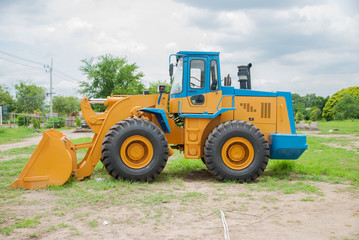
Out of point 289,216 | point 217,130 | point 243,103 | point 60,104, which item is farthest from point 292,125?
point 60,104

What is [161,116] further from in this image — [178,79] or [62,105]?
[62,105]

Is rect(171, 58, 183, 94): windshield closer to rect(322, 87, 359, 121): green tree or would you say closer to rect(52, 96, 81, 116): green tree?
rect(322, 87, 359, 121): green tree

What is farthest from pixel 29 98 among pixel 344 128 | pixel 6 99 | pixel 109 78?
pixel 344 128

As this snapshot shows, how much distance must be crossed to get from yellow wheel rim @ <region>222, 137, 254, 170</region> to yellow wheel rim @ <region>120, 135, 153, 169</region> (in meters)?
1.83

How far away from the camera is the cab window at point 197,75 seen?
8227 mm

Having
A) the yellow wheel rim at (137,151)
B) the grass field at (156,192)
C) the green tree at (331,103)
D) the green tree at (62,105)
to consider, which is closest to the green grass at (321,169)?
the grass field at (156,192)

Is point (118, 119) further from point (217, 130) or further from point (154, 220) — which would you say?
point (154, 220)

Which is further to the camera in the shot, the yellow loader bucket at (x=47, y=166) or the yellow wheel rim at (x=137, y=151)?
the yellow wheel rim at (x=137, y=151)

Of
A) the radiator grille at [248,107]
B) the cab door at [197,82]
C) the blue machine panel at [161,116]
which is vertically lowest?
the blue machine panel at [161,116]

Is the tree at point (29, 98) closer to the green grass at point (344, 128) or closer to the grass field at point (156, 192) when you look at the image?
the green grass at point (344, 128)

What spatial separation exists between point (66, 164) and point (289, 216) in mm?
4675

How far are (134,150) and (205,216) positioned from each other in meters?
2.97

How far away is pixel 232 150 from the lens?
26.3ft

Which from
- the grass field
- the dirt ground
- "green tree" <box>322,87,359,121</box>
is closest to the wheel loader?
the grass field
